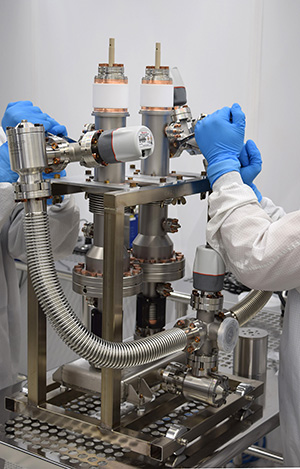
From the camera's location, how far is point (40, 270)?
0.98m

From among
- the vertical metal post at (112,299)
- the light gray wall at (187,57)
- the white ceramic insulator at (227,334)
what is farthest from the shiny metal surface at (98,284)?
the light gray wall at (187,57)

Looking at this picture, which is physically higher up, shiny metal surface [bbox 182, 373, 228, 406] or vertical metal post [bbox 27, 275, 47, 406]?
vertical metal post [bbox 27, 275, 47, 406]

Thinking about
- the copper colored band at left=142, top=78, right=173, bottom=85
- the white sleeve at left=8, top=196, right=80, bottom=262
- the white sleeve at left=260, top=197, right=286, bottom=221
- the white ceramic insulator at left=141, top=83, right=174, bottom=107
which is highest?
the copper colored band at left=142, top=78, right=173, bottom=85

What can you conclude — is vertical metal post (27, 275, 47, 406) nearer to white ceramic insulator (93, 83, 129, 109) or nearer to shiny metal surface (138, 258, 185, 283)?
shiny metal surface (138, 258, 185, 283)

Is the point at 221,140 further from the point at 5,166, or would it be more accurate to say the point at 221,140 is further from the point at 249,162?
the point at 5,166

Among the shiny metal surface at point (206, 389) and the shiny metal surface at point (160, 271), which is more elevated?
the shiny metal surface at point (160, 271)

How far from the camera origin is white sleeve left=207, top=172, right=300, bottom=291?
42.3 inches

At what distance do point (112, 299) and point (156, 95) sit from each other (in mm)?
388

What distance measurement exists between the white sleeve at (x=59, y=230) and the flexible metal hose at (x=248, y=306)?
47 centimetres

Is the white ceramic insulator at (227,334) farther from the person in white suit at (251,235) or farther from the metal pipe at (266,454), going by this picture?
the metal pipe at (266,454)

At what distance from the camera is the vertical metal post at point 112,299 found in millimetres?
999

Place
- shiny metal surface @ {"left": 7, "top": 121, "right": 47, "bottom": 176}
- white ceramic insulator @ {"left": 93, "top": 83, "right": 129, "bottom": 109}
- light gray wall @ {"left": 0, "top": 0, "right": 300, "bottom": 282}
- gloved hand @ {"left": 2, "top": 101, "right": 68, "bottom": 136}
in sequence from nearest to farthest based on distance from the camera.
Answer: shiny metal surface @ {"left": 7, "top": 121, "right": 47, "bottom": 176}
white ceramic insulator @ {"left": 93, "top": 83, "right": 129, "bottom": 109}
gloved hand @ {"left": 2, "top": 101, "right": 68, "bottom": 136}
light gray wall @ {"left": 0, "top": 0, "right": 300, "bottom": 282}

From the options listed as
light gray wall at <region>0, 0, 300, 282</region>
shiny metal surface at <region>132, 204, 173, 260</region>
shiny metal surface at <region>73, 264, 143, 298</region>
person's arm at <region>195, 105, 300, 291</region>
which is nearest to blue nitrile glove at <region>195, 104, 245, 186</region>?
person's arm at <region>195, 105, 300, 291</region>

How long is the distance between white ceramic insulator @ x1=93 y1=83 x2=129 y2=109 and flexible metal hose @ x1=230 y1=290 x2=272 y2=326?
1.66 feet
